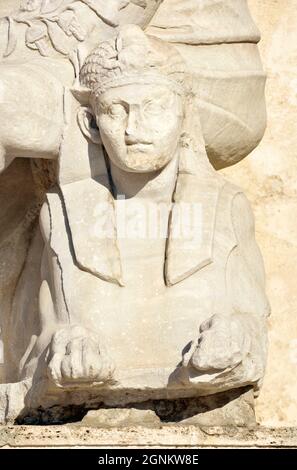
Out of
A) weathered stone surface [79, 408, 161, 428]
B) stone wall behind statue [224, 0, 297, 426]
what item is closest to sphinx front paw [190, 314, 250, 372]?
weathered stone surface [79, 408, 161, 428]

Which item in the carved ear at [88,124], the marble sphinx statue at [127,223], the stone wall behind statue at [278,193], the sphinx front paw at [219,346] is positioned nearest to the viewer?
the sphinx front paw at [219,346]

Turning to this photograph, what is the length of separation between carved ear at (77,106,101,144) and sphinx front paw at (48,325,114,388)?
64cm

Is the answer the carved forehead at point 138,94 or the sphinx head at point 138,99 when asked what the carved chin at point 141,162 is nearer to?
the sphinx head at point 138,99

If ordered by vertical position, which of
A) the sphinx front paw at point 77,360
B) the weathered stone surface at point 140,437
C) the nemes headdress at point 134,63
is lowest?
the weathered stone surface at point 140,437

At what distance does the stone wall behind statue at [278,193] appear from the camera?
6738 millimetres

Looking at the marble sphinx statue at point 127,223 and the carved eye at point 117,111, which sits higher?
the carved eye at point 117,111

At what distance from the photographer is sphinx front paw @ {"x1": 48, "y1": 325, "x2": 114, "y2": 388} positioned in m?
5.57

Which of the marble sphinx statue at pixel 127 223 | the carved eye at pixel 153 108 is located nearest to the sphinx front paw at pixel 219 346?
the marble sphinx statue at pixel 127 223

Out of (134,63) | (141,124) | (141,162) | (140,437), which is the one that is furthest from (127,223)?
(140,437)

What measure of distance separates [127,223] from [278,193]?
43.8 inches

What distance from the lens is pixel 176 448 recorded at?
561cm

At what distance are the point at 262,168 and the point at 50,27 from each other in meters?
1.17

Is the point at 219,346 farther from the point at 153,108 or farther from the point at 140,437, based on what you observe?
the point at 153,108

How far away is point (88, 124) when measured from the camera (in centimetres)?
602
